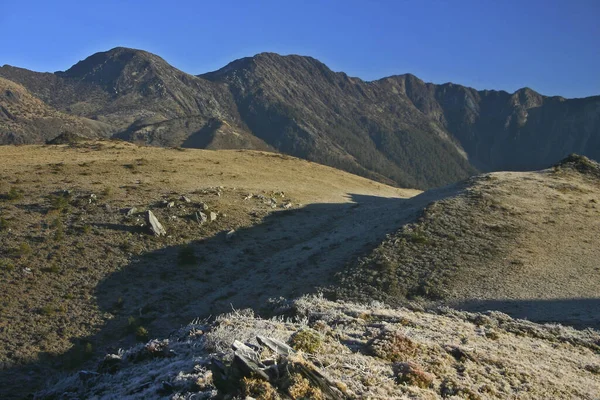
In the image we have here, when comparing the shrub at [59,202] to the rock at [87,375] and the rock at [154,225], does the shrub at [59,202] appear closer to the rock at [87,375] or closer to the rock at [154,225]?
the rock at [154,225]

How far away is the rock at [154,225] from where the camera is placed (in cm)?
3453

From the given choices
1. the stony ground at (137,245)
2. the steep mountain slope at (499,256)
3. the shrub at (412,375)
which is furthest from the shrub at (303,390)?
the steep mountain slope at (499,256)

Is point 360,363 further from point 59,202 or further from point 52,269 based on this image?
point 59,202

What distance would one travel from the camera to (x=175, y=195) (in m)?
41.5

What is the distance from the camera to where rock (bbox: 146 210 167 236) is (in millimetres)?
34531

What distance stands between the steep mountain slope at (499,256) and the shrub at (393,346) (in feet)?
34.0

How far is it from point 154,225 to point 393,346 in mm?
25181

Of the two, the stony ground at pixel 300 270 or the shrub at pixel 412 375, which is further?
the stony ground at pixel 300 270

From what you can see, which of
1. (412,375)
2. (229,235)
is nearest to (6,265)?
(229,235)

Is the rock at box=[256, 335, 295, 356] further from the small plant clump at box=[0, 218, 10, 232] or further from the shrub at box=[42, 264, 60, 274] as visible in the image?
the small plant clump at box=[0, 218, 10, 232]

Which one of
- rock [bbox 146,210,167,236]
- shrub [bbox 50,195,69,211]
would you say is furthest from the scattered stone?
shrub [bbox 50,195,69,211]

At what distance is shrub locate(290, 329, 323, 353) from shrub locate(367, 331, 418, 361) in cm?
142

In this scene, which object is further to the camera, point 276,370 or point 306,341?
point 306,341

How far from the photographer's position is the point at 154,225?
114 feet
